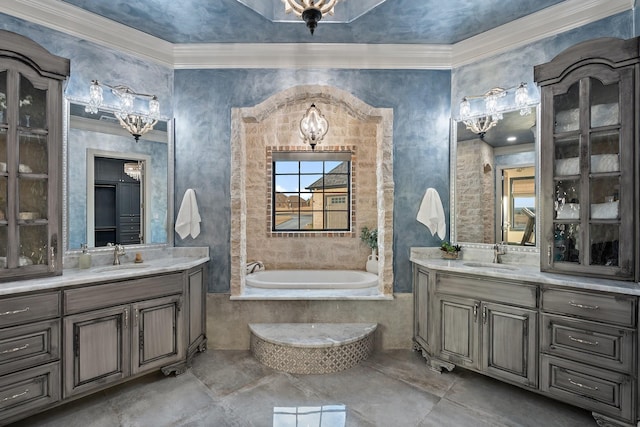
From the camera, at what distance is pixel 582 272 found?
7.57 ft

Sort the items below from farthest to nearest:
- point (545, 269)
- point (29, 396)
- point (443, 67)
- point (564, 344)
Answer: point (443, 67) < point (545, 269) < point (564, 344) < point (29, 396)

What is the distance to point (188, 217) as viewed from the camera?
3.19 metres

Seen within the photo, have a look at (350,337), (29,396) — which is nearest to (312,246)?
(350,337)

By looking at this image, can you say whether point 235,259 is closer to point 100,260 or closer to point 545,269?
point 100,260

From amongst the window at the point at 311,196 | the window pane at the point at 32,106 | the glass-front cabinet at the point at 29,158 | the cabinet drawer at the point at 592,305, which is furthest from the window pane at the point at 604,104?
the window pane at the point at 32,106

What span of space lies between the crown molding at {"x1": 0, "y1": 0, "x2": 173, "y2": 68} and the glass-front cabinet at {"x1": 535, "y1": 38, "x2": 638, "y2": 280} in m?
3.57

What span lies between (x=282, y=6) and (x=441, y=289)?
2.97 metres

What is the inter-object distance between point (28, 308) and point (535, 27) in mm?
4586

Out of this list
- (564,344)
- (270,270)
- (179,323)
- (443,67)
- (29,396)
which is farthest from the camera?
(270,270)

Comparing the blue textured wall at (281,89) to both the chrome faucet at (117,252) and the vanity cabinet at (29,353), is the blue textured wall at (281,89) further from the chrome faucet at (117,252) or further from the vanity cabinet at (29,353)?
the vanity cabinet at (29,353)

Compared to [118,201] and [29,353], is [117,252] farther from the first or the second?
[29,353]

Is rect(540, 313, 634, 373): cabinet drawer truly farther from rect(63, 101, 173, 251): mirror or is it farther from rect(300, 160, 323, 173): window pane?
rect(300, 160, 323, 173): window pane

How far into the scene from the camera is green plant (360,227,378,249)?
4660 millimetres

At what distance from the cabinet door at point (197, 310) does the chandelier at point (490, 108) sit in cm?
317
